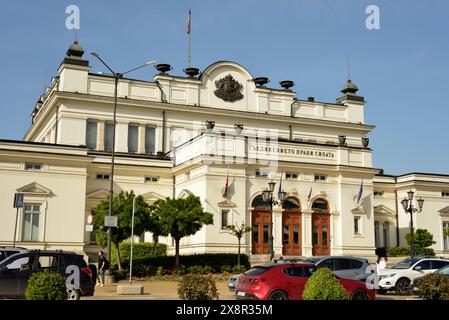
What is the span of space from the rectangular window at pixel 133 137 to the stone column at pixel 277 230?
15.6 meters

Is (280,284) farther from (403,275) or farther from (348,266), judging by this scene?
(403,275)

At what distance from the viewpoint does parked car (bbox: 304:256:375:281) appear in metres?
25.7

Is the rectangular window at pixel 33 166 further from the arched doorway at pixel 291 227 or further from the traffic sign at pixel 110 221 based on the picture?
the arched doorway at pixel 291 227

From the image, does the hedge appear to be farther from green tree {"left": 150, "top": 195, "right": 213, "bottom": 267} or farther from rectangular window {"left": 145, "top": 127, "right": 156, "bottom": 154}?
rectangular window {"left": 145, "top": 127, "right": 156, "bottom": 154}

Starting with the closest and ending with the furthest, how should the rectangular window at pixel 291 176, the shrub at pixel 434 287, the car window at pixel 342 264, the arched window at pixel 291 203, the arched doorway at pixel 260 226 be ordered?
the shrub at pixel 434 287, the car window at pixel 342 264, the arched doorway at pixel 260 226, the arched window at pixel 291 203, the rectangular window at pixel 291 176

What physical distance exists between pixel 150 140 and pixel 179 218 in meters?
18.7

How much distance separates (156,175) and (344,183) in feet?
49.0

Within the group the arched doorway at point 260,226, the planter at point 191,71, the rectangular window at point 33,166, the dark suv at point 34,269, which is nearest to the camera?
the dark suv at point 34,269

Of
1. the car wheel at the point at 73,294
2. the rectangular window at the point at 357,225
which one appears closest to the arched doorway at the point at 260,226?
the rectangular window at the point at 357,225

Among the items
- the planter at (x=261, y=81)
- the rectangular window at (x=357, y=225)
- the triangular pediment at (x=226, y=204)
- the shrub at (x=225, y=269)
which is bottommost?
the shrub at (x=225, y=269)

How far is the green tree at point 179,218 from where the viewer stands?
119 feet

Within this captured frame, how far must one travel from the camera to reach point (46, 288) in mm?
14227

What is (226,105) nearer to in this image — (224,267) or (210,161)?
(210,161)

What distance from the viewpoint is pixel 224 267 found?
3841cm
